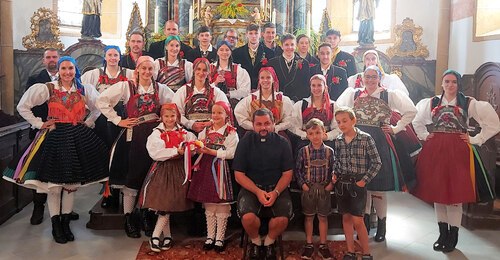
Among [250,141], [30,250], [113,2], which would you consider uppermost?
[113,2]

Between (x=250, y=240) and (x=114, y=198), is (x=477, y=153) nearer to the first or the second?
(x=250, y=240)

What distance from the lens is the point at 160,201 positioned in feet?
13.1

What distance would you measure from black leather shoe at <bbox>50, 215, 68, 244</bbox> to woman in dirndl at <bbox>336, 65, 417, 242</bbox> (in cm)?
282

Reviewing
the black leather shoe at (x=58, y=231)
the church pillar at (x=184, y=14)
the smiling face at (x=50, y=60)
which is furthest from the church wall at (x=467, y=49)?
the black leather shoe at (x=58, y=231)

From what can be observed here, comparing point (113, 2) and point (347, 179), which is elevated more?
point (113, 2)

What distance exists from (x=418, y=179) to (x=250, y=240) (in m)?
1.65

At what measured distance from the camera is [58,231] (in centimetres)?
433

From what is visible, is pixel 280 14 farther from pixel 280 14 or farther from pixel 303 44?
pixel 303 44

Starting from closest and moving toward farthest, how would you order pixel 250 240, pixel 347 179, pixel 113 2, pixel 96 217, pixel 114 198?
pixel 347 179, pixel 250 240, pixel 96 217, pixel 114 198, pixel 113 2

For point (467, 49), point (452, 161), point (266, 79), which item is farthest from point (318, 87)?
point (467, 49)

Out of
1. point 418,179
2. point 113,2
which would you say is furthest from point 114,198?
point 113,2

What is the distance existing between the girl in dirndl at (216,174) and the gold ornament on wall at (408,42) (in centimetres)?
621

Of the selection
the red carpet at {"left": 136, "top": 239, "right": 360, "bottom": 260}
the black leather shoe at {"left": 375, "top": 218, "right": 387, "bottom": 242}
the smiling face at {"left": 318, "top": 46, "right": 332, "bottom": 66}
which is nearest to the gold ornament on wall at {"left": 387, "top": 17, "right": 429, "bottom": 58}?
the smiling face at {"left": 318, "top": 46, "right": 332, "bottom": 66}

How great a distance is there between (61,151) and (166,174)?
3.29ft
